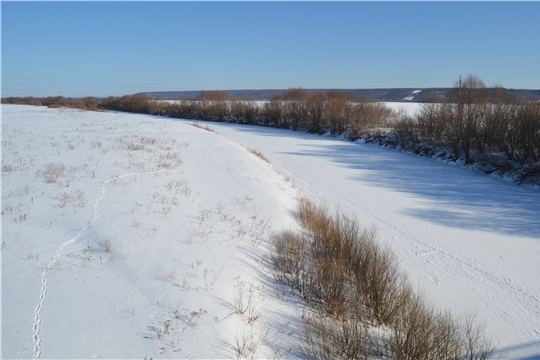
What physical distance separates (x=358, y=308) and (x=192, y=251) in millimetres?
2843

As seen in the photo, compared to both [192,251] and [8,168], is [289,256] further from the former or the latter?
[8,168]

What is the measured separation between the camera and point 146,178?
34.3 ft

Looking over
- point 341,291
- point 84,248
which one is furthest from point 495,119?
point 84,248

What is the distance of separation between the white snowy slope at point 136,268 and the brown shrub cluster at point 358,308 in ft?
1.16

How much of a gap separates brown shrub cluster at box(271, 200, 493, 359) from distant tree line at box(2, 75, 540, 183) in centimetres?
1156

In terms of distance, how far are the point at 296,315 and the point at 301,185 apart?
973 cm

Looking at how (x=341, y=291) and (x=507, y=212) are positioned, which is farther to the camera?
(x=507, y=212)

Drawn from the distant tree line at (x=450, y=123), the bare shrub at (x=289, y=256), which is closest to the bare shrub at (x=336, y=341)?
the bare shrub at (x=289, y=256)

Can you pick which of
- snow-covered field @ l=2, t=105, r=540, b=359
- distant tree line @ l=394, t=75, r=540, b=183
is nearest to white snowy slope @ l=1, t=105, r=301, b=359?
snow-covered field @ l=2, t=105, r=540, b=359

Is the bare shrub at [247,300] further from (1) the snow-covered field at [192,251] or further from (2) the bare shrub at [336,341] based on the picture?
(2) the bare shrub at [336,341]

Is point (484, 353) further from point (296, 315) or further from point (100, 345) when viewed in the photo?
point (100, 345)

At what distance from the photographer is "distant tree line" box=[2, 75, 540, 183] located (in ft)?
53.0

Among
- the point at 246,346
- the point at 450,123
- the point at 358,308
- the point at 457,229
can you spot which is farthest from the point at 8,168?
the point at 450,123

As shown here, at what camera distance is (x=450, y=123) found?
69.7ft
